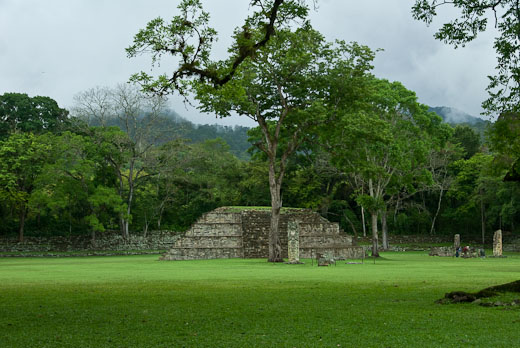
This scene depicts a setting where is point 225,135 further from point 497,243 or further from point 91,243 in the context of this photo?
point 497,243

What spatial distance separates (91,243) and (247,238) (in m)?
15.4

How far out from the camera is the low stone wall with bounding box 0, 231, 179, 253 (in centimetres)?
3788

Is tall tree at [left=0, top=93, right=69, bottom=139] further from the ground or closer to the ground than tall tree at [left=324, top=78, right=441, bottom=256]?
further from the ground

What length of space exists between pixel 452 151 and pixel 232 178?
65.4 ft

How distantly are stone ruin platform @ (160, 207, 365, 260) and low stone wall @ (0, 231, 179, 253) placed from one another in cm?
1154

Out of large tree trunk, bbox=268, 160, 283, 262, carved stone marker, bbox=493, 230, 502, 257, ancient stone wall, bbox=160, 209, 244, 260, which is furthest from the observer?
carved stone marker, bbox=493, 230, 502, 257

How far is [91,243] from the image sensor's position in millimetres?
40500

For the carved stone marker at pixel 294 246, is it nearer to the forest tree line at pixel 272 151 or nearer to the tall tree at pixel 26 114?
the forest tree line at pixel 272 151

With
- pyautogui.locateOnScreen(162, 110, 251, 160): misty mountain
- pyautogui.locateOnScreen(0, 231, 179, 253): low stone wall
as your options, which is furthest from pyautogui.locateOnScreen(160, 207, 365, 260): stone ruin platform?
pyautogui.locateOnScreen(162, 110, 251, 160): misty mountain

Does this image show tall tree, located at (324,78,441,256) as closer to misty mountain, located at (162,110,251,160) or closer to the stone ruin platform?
the stone ruin platform

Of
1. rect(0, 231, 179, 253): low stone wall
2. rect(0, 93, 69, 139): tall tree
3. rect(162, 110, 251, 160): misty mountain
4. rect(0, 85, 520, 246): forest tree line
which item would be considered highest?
rect(162, 110, 251, 160): misty mountain

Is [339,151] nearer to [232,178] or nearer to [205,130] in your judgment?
[232,178]

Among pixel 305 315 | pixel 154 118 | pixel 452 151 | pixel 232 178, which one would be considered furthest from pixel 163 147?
pixel 305 315

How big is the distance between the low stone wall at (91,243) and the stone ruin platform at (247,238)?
11.5m
